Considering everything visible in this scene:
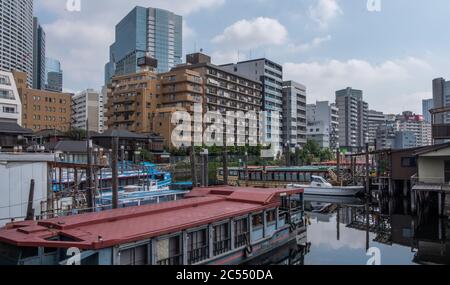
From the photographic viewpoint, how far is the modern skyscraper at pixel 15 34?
114m

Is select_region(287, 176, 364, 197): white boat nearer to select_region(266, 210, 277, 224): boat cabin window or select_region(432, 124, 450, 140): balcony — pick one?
select_region(432, 124, 450, 140): balcony

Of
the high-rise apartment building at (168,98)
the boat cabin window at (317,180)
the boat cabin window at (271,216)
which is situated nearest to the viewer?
the boat cabin window at (271,216)

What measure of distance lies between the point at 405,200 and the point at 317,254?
21.0 metres

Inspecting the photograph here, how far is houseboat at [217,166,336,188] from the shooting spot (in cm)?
4475

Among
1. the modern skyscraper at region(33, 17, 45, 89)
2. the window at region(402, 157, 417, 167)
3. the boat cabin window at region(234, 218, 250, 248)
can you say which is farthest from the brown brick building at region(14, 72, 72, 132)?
the modern skyscraper at region(33, 17, 45, 89)

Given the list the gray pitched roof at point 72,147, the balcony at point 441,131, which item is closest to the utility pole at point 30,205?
the gray pitched roof at point 72,147

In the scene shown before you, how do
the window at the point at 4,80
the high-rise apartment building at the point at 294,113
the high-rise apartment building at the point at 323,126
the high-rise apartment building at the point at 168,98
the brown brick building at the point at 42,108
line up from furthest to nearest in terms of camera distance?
1. the high-rise apartment building at the point at 323,126
2. the high-rise apartment building at the point at 294,113
3. the brown brick building at the point at 42,108
4. the high-rise apartment building at the point at 168,98
5. the window at the point at 4,80

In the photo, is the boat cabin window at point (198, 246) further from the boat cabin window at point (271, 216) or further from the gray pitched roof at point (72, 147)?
the gray pitched roof at point (72, 147)

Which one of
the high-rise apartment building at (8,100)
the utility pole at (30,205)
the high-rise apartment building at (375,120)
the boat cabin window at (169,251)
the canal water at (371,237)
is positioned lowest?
the canal water at (371,237)

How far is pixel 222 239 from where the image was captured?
1433 cm

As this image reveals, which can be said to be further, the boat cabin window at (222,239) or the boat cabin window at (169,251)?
the boat cabin window at (222,239)

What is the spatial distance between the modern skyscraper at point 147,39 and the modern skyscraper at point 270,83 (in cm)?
4676
